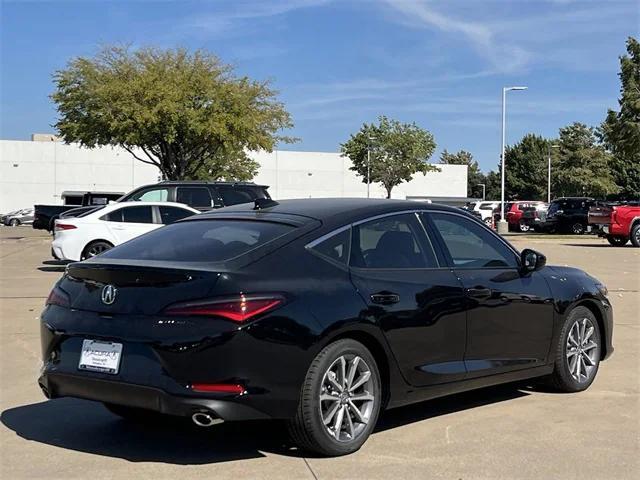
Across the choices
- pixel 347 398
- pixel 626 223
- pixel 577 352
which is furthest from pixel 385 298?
pixel 626 223

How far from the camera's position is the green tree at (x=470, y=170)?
13200cm

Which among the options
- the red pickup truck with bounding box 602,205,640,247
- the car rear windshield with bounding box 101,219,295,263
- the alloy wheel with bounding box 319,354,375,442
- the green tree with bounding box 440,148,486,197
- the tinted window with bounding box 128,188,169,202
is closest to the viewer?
the alloy wheel with bounding box 319,354,375,442

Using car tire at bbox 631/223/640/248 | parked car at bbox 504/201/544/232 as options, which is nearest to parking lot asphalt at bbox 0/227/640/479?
car tire at bbox 631/223/640/248

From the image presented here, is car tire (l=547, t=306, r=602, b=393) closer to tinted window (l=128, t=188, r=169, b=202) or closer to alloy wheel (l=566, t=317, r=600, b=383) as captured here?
alloy wheel (l=566, t=317, r=600, b=383)

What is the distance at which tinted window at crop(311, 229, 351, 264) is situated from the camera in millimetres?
5098

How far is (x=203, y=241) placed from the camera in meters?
5.27

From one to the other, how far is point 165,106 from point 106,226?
1758cm

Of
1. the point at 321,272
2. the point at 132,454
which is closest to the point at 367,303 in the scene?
the point at 321,272

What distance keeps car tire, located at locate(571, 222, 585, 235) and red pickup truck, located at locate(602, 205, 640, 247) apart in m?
12.1

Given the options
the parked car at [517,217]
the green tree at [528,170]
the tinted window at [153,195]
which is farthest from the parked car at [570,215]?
the green tree at [528,170]

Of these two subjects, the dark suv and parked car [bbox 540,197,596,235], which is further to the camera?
parked car [bbox 540,197,596,235]

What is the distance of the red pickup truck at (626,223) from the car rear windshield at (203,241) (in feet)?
76.9

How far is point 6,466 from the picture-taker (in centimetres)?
483

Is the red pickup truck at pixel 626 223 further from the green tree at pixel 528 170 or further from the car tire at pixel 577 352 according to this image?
the green tree at pixel 528 170
